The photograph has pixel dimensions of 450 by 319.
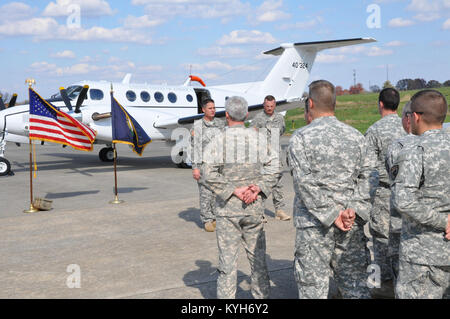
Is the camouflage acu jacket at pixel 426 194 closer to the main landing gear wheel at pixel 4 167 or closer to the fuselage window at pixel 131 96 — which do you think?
the main landing gear wheel at pixel 4 167

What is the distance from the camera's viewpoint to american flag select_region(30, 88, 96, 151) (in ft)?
31.4

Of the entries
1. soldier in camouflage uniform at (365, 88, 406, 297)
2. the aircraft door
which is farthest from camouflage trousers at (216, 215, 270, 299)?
the aircraft door

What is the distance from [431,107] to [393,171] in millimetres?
501

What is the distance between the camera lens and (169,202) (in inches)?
377

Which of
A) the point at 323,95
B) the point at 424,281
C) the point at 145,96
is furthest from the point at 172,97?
the point at 424,281

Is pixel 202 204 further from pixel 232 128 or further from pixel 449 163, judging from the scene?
pixel 449 163

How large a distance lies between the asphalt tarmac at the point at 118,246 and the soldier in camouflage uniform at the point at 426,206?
1.74 meters

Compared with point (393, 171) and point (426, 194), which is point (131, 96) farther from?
point (426, 194)

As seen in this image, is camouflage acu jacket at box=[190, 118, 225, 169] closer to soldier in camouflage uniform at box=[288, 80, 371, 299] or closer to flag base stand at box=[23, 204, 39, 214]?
soldier in camouflage uniform at box=[288, 80, 371, 299]

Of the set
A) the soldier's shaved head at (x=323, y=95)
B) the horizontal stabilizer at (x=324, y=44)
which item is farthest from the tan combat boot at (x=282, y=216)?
the horizontal stabilizer at (x=324, y=44)

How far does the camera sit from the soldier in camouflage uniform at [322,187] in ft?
10.9

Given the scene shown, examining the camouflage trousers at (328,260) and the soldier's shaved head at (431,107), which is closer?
the soldier's shaved head at (431,107)

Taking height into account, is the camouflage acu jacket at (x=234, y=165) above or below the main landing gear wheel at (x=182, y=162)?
above

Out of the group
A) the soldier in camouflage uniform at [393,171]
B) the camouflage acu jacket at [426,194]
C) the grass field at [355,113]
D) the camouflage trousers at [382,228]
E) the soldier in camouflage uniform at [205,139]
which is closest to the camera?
the camouflage acu jacket at [426,194]
